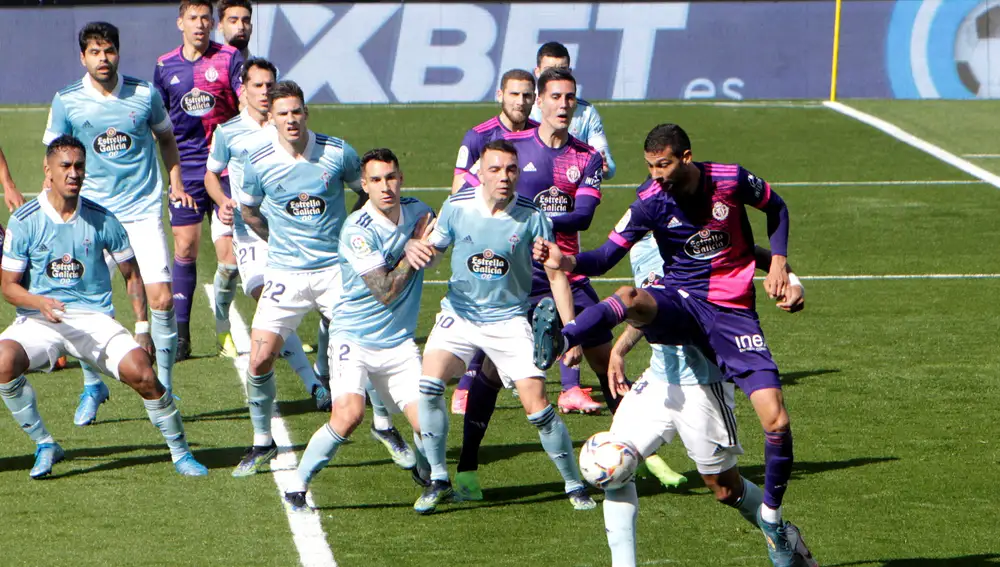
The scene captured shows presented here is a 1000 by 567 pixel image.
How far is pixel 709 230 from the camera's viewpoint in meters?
7.06

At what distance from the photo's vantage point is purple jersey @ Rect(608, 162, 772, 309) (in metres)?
7.05

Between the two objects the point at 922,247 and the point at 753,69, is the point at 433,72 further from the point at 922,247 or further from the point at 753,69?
the point at 922,247

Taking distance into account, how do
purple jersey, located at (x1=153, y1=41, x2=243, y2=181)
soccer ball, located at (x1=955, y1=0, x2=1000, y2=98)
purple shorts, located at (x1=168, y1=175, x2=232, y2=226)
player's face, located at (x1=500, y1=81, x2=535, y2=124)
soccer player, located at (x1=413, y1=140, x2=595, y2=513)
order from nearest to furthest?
soccer player, located at (x1=413, y1=140, x2=595, y2=513)
player's face, located at (x1=500, y1=81, x2=535, y2=124)
purple shorts, located at (x1=168, y1=175, x2=232, y2=226)
purple jersey, located at (x1=153, y1=41, x2=243, y2=181)
soccer ball, located at (x1=955, y1=0, x2=1000, y2=98)

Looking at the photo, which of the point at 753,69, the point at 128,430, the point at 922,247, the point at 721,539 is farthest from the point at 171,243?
the point at 753,69

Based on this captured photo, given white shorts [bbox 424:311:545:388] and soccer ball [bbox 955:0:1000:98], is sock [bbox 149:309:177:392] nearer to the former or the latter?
white shorts [bbox 424:311:545:388]

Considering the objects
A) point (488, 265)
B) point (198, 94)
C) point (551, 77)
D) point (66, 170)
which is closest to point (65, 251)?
point (66, 170)

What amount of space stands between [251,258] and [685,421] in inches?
184

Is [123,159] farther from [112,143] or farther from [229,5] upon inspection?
[229,5]

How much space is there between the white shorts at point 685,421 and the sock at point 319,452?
1743mm

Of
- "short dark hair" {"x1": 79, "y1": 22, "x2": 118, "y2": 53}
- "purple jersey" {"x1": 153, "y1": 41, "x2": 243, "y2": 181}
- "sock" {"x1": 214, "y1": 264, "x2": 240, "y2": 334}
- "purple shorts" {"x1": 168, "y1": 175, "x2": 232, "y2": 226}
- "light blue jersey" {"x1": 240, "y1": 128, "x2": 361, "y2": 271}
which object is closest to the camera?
"light blue jersey" {"x1": 240, "y1": 128, "x2": 361, "y2": 271}

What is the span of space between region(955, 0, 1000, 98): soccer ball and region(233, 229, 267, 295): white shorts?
19821mm

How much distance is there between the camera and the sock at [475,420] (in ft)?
27.7

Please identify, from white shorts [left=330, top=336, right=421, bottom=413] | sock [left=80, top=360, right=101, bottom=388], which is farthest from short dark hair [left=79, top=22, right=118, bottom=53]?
white shorts [left=330, top=336, right=421, bottom=413]

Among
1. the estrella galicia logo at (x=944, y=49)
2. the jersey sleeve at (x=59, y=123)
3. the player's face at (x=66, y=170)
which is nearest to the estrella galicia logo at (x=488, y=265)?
the player's face at (x=66, y=170)
